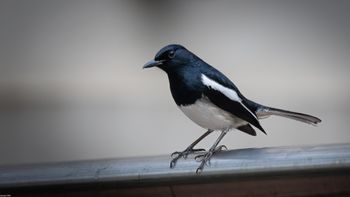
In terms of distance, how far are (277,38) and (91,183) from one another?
208 cm

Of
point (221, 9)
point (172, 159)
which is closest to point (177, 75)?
point (172, 159)

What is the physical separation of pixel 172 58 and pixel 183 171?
58cm

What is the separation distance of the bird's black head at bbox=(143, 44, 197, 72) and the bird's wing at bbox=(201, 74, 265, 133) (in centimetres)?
8

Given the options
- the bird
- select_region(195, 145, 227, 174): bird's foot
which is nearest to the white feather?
the bird

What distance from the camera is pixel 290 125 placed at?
355 centimetres

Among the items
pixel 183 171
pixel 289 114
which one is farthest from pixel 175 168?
pixel 289 114

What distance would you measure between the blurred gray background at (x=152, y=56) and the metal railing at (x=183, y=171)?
1.84 m

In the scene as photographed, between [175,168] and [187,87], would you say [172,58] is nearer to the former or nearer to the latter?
[187,87]

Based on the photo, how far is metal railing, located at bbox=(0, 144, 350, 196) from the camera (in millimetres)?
1551

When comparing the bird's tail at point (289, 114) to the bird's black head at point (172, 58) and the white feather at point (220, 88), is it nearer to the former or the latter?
the white feather at point (220, 88)

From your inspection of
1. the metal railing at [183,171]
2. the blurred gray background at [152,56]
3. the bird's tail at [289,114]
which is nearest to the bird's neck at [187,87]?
the bird's tail at [289,114]

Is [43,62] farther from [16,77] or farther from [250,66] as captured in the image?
[250,66]

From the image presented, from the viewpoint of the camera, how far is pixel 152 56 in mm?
3463

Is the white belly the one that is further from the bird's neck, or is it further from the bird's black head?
the bird's black head
